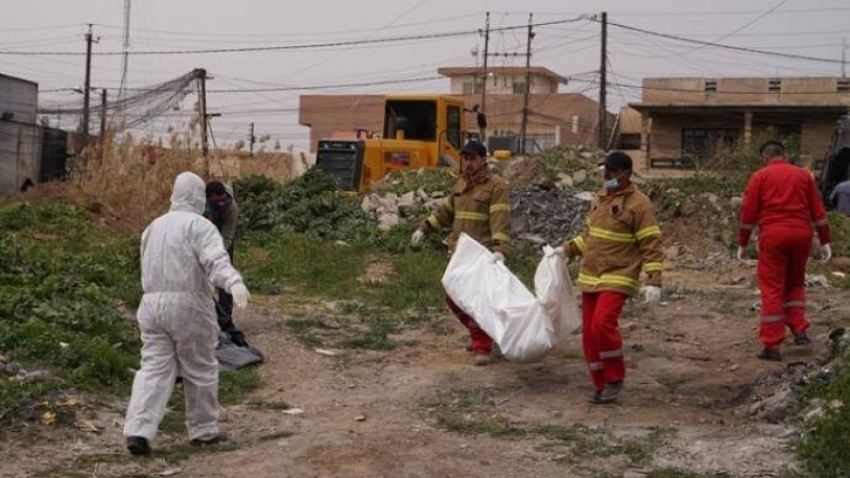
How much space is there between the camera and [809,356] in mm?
8812

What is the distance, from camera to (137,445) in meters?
6.34

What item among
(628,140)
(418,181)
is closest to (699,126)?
(628,140)

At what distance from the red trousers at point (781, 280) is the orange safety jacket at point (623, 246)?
1.38 metres

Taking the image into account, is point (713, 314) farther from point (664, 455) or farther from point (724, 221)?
point (724, 221)

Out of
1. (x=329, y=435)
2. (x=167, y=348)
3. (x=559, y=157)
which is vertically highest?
(x=559, y=157)

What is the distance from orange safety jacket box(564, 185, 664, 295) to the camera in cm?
779

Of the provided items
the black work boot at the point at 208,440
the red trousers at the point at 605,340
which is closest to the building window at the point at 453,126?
the red trousers at the point at 605,340

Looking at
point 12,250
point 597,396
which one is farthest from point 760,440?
point 12,250

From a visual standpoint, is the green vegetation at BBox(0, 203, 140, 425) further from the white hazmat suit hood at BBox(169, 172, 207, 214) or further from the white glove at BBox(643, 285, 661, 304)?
the white glove at BBox(643, 285, 661, 304)

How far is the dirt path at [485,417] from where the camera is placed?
611 cm

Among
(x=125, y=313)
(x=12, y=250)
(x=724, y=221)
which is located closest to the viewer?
(x=125, y=313)

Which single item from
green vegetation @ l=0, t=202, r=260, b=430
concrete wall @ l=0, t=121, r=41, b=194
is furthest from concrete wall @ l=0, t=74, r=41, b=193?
green vegetation @ l=0, t=202, r=260, b=430

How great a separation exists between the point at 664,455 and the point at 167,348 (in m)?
2.82

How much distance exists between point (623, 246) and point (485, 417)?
1.51m
